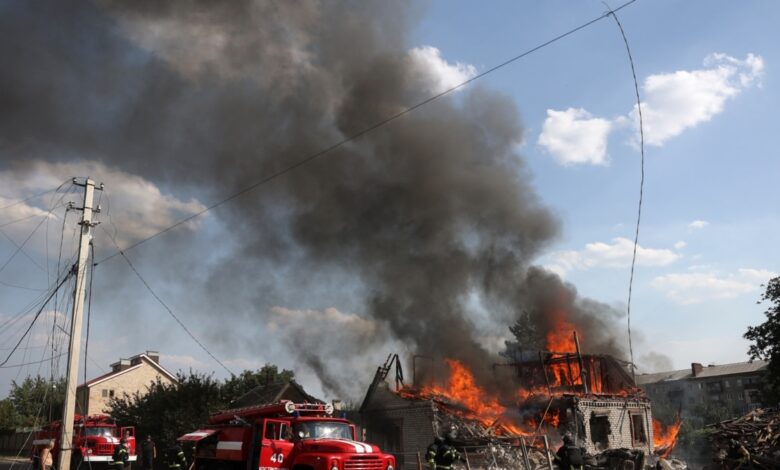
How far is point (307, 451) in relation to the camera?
35.0ft

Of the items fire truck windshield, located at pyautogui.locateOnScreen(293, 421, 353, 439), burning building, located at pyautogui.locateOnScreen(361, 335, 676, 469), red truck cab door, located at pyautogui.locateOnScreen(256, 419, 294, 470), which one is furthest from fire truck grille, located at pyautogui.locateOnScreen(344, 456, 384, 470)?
burning building, located at pyautogui.locateOnScreen(361, 335, 676, 469)

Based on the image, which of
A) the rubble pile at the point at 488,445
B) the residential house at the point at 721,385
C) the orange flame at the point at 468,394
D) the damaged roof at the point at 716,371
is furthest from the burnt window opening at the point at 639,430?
the damaged roof at the point at 716,371

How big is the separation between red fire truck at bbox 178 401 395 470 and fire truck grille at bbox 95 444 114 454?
9.49m

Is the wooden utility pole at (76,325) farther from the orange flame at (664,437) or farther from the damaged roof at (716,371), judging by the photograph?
the damaged roof at (716,371)

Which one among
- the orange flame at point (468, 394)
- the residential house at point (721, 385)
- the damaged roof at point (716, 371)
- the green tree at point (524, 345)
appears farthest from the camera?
the damaged roof at point (716, 371)

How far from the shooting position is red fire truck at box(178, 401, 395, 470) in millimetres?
10172

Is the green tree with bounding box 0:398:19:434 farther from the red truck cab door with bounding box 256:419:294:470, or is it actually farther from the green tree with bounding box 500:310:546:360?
the red truck cab door with bounding box 256:419:294:470

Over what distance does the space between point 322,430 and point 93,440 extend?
13.3 m

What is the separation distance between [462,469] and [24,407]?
46.5m

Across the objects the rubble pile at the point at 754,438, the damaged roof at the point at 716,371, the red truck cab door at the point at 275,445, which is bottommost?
the rubble pile at the point at 754,438

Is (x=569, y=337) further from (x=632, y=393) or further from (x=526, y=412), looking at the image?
(x=526, y=412)

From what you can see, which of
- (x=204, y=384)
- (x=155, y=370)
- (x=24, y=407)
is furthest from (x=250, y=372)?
(x=204, y=384)

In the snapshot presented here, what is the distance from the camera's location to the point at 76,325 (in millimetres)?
15609

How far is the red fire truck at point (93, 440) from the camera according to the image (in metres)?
19.6
